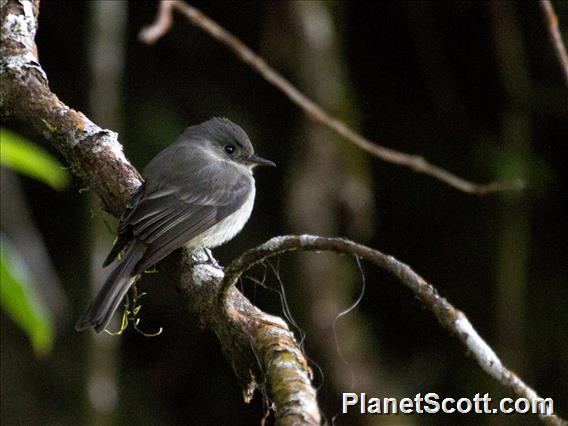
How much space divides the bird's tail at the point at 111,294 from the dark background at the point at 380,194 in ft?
5.09

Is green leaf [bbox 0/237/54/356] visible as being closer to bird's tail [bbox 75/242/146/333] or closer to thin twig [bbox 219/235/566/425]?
thin twig [bbox 219/235/566/425]

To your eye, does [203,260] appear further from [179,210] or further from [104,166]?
[179,210]

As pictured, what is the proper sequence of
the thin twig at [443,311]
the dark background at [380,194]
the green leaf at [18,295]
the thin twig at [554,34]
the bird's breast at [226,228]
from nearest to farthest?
the green leaf at [18,295] → the thin twig at [443,311] → the thin twig at [554,34] → the bird's breast at [226,228] → the dark background at [380,194]

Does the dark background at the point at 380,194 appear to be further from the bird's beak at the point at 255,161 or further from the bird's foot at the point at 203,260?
the bird's foot at the point at 203,260

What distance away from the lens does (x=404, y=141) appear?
5781mm

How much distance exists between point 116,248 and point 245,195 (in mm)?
881

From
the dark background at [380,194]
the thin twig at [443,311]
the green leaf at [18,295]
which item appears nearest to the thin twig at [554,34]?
the thin twig at [443,311]

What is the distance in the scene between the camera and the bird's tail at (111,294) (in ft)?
11.1

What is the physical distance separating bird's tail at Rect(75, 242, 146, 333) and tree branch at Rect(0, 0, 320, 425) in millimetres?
186

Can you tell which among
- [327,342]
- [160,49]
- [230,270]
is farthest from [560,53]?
[160,49]

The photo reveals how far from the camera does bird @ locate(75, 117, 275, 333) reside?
3.56 m

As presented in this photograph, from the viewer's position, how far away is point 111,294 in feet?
11.4

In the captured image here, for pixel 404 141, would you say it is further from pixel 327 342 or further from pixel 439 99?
pixel 327 342

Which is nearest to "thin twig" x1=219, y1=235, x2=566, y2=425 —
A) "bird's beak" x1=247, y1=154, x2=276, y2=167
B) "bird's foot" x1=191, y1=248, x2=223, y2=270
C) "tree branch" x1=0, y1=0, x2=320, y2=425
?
"tree branch" x1=0, y1=0, x2=320, y2=425
